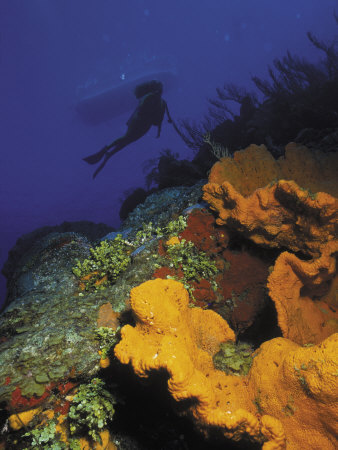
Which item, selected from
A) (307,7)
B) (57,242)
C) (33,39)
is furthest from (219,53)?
(57,242)

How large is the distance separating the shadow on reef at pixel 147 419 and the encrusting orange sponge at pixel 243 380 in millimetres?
783

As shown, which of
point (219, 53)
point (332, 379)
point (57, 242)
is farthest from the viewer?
point (219, 53)

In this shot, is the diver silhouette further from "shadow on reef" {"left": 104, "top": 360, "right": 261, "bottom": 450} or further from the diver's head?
"shadow on reef" {"left": 104, "top": 360, "right": 261, "bottom": 450}

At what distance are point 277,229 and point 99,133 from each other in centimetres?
11812

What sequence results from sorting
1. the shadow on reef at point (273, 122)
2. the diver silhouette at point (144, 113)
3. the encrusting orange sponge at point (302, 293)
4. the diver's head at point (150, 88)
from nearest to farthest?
the encrusting orange sponge at point (302, 293) → the shadow on reef at point (273, 122) → the diver silhouette at point (144, 113) → the diver's head at point (150, 88)

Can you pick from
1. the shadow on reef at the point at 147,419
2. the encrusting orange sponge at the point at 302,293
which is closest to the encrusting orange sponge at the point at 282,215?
the encrusting orange sponge at the point at 302,293

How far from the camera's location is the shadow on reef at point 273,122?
689 cm

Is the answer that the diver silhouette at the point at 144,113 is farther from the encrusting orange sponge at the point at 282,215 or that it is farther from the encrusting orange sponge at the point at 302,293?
the encrusting orange sponge at the point at 302,293

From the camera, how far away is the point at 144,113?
492 inches

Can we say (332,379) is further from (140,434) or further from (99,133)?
(99,133)

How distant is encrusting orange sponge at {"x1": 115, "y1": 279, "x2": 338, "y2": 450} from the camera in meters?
1.51

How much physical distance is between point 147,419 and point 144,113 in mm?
12782

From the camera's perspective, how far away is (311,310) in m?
2.78

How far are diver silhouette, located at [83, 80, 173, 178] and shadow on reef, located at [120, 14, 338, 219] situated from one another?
320 cm
